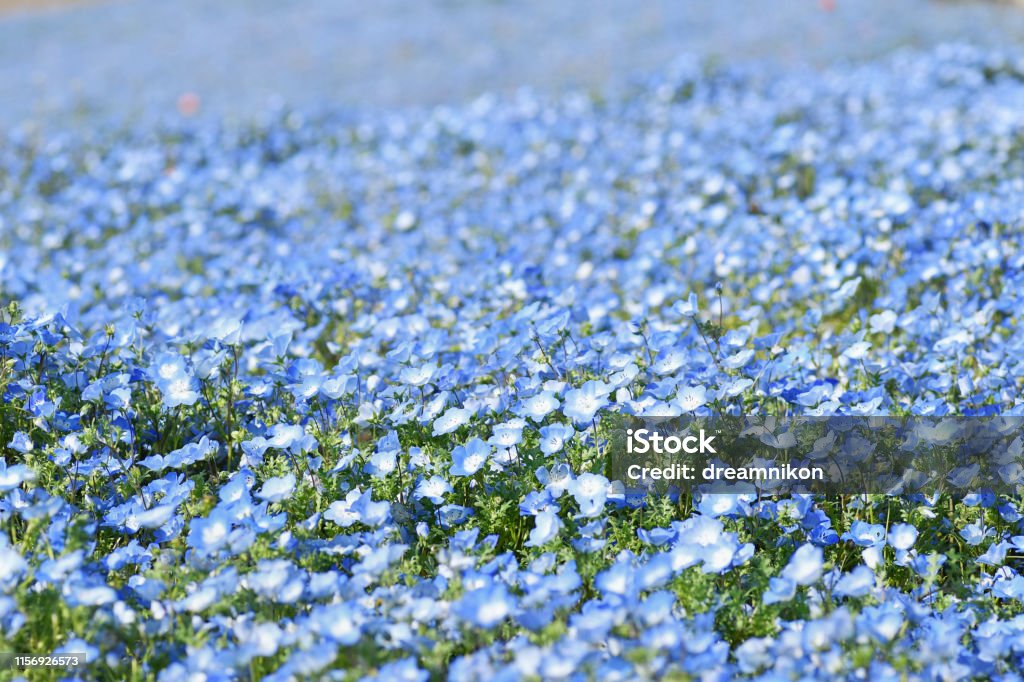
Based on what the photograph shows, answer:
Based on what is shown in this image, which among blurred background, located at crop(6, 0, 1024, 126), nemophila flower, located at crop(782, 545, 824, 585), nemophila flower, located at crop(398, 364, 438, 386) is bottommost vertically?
nemophila flower, located at crop(782, 545, 824, 585)

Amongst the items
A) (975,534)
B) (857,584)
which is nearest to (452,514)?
(857,584)

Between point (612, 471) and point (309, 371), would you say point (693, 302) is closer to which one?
point (612, 471)

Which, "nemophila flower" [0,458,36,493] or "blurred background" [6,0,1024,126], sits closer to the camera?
"nemophila flower" [0,458,36,493]

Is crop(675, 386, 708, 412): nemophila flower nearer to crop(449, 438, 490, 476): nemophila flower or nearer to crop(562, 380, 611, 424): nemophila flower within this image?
crop(562, 380, 611, 424): nemophila flower

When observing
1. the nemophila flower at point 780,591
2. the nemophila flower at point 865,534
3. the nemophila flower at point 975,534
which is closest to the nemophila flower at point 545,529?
the nemophila flower at point 780,591

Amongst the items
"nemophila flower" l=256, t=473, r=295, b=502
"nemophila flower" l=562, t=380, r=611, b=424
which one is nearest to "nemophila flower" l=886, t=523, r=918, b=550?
"nemophila flower" l=562, t=380, r=611, b=424

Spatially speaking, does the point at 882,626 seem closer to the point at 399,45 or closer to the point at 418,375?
the point at 418,375

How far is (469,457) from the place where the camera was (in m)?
2.66

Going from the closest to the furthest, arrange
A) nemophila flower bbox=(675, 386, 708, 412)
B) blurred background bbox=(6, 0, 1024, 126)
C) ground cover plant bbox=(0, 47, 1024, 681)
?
1. ground cover plant bbox=(0, 47, 1024, 681)
2. nemophila flower bbox=(675, 386, 708, 412)
3. blurred background bbox=(6, 0, 1024, 126)

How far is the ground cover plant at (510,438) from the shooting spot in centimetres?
209

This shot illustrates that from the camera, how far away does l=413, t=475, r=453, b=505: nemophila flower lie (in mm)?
2623

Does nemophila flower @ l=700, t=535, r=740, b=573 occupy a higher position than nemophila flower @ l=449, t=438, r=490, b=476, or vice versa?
nemophila flower @ l=449, t=438, r=490, b=476

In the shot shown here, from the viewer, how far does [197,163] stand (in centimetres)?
798

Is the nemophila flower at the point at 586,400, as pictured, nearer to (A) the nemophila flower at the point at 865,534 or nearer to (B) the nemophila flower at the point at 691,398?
(B) the nemophila flower at the point at 691,398
